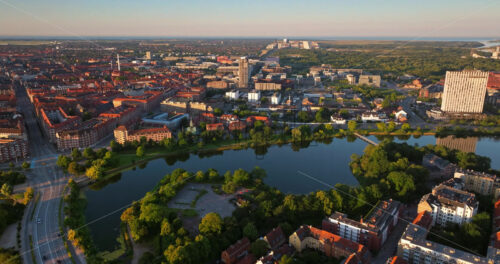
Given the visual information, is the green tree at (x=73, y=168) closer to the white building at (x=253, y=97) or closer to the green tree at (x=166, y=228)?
the green tree at (x=166, y=228)

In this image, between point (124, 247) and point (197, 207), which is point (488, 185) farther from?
point (124, 247)

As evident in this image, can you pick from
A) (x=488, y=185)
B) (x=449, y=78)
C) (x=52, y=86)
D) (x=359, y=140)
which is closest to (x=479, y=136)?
(x=449, y=78)

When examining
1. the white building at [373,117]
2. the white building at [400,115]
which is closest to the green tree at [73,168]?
the white building at [373,117]

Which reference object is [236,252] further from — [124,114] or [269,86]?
[269,86]

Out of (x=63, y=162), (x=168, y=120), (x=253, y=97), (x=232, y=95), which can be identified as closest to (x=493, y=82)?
(x=253, y=97)

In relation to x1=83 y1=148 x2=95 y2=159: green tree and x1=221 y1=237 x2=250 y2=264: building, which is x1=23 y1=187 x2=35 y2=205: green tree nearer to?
x1=83 y1=148 x2=95 y2=159: green tree
